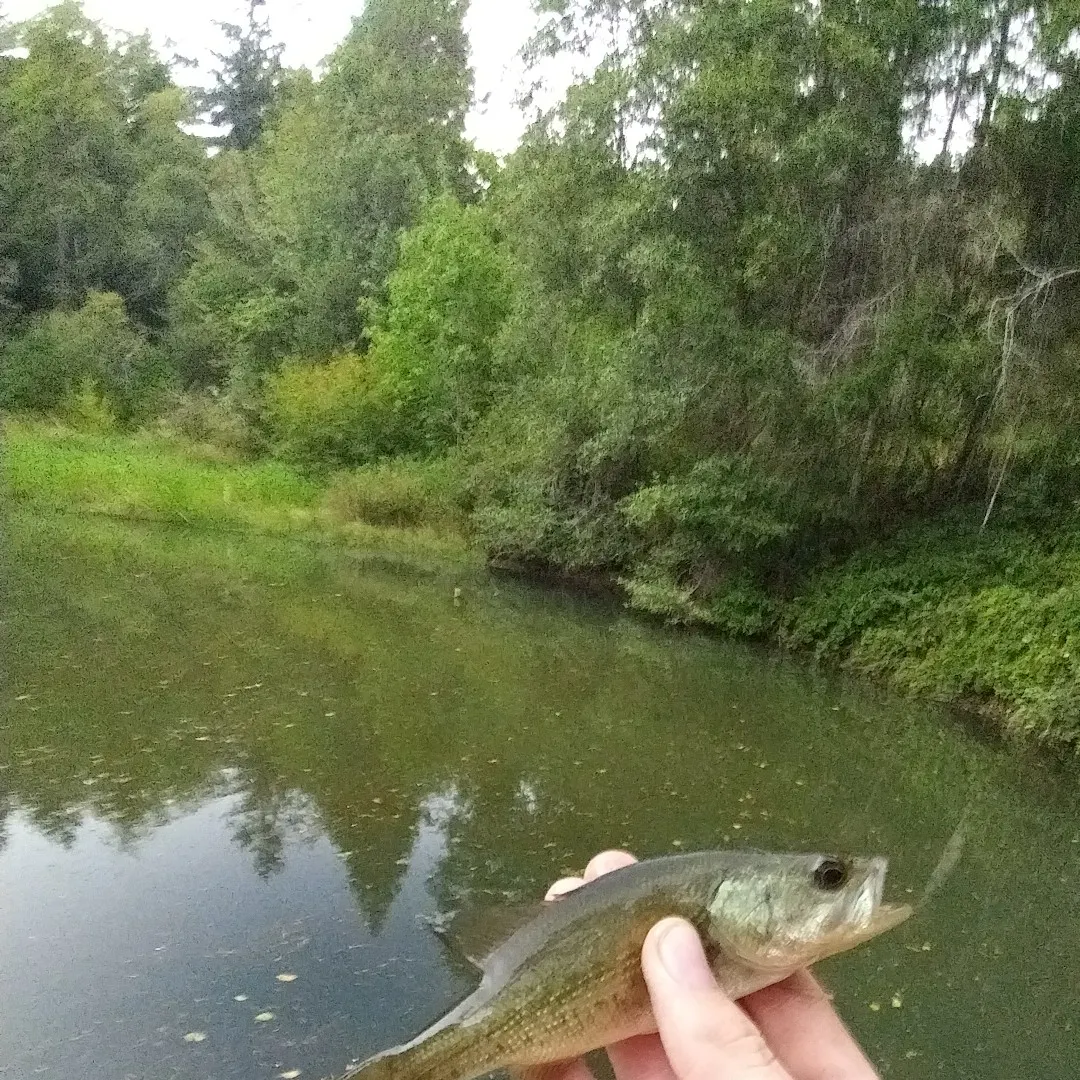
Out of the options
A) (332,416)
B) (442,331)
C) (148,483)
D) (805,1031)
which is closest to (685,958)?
(805,1031)

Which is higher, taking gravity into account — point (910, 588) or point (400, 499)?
point (910, 588)

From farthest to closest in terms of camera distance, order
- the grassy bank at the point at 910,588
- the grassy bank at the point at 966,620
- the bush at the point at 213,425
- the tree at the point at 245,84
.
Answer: the tree at the point at 245,84 < the bush at the point at 213,425 < the grassy bank at the point at 910,588 < the grassy bank at the point at 966,620

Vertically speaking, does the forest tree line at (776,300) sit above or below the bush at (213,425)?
above

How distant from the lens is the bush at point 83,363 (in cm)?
3250

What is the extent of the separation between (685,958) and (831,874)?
0.95ft

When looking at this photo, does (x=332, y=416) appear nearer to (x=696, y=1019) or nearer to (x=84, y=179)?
(x=84, y=179)

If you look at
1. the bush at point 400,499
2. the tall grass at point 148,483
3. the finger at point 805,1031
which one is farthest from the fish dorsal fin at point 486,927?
the tall grass at point 148,483

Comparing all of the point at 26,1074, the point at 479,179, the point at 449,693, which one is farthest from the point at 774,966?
the point at 479,179

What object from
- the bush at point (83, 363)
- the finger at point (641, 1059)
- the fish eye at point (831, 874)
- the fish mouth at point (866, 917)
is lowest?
the finger at point (641, 1059)

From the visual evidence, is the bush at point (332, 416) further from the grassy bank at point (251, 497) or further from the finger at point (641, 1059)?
the finger at point (641, 1059)

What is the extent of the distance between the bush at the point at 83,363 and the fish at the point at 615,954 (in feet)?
113

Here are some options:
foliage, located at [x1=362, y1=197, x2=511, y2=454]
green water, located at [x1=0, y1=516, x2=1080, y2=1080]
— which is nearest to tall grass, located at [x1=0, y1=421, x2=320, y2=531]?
foliage, located at [x1=362, y1=197, x2=511, y2=454]

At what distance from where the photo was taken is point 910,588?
14148 millimetres

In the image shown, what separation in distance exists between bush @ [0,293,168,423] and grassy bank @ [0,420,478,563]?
4.45 metres
